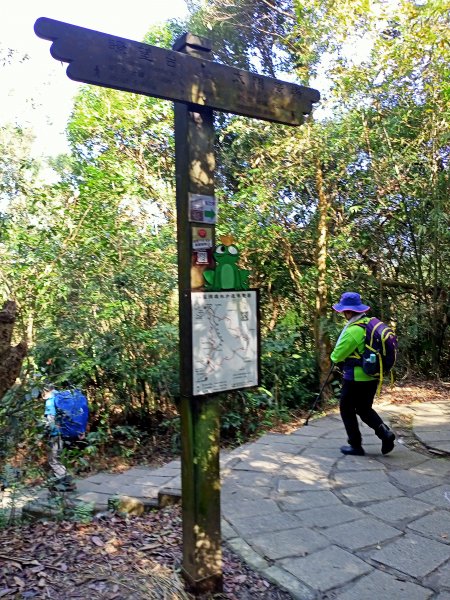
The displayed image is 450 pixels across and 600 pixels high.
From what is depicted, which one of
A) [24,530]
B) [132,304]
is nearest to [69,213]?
[132,304]

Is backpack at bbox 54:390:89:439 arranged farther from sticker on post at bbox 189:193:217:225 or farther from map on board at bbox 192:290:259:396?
sticker on post at bbox 189:193:217:225

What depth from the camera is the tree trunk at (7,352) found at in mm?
2695

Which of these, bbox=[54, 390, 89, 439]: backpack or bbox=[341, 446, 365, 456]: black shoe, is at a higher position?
bbox=[54, 390, 89, 439]: backpack

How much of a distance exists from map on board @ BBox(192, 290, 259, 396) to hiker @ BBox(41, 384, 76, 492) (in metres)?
1.85

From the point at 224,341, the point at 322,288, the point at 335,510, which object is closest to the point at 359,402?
the point at 335,510

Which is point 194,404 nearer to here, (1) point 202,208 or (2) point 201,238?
(2) point 201,238

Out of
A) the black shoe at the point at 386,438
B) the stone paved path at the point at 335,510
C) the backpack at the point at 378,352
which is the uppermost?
the backpack at the point at 378,352

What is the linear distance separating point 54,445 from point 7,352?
2.38 metres

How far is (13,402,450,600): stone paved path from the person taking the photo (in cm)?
272

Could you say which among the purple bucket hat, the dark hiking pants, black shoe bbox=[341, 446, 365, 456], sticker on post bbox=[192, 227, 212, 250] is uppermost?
sticker on post bbox=[192, 227, 212, 250]

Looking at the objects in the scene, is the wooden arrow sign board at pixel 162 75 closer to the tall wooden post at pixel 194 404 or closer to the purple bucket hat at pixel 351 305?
the tall wooden post at pixel 194 404

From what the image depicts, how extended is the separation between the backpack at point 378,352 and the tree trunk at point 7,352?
9.54 ft

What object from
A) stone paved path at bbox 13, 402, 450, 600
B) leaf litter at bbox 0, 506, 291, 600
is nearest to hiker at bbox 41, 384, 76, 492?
stone paved path at bbox 13, 402, 450, 600

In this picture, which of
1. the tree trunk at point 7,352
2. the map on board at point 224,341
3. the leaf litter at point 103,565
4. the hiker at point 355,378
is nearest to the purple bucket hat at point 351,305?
the hiker at point 355,378
